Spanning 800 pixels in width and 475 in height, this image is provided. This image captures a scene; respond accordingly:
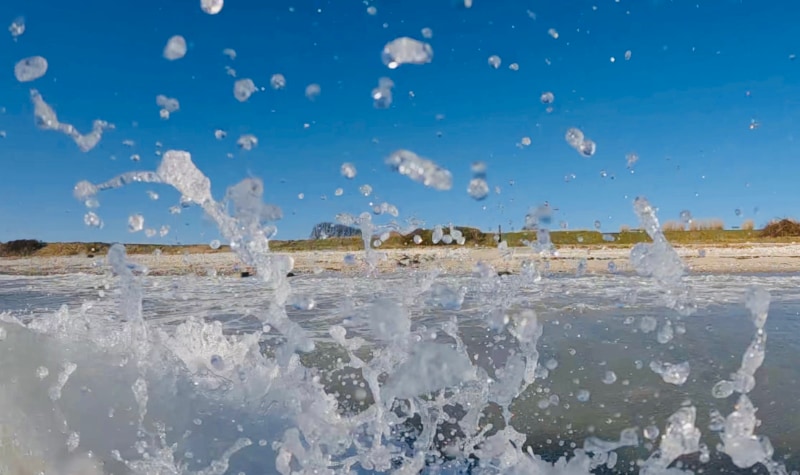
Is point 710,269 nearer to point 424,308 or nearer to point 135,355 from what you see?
point 424,308

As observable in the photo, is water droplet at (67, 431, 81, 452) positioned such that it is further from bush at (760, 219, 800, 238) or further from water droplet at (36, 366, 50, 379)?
bush at (760, 219, 800, 238)

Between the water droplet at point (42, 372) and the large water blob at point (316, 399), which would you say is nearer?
the large water blob at point (316, 399)

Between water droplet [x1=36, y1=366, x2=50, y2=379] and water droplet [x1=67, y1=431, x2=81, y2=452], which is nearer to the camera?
water droplet [x1=67, y1=431, x2=81, y2=452]

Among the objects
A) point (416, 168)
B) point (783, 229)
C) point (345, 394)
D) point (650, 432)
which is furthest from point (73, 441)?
point (783, 229)

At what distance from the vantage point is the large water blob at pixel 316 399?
3.15 m

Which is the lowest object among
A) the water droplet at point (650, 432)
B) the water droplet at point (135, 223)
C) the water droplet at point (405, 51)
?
the water droplet at point (650, 432)

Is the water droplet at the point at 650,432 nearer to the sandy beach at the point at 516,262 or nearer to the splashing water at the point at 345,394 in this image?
the splashing water at the point at 345,394

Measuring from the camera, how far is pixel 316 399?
3.96 metres

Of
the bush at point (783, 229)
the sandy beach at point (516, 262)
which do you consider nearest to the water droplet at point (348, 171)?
the sandy beach at point (516, 262)

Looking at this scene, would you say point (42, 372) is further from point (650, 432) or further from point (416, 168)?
point (650, 432)

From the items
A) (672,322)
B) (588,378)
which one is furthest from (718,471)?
(672,322)

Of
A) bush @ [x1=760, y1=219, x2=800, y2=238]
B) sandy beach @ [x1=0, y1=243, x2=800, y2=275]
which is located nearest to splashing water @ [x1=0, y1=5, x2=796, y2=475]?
sandy beach @ [x1=0, y1=243, x2=800, y2=275]

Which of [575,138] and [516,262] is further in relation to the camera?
[516,262]

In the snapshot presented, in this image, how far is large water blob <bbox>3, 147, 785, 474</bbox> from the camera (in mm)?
3154
